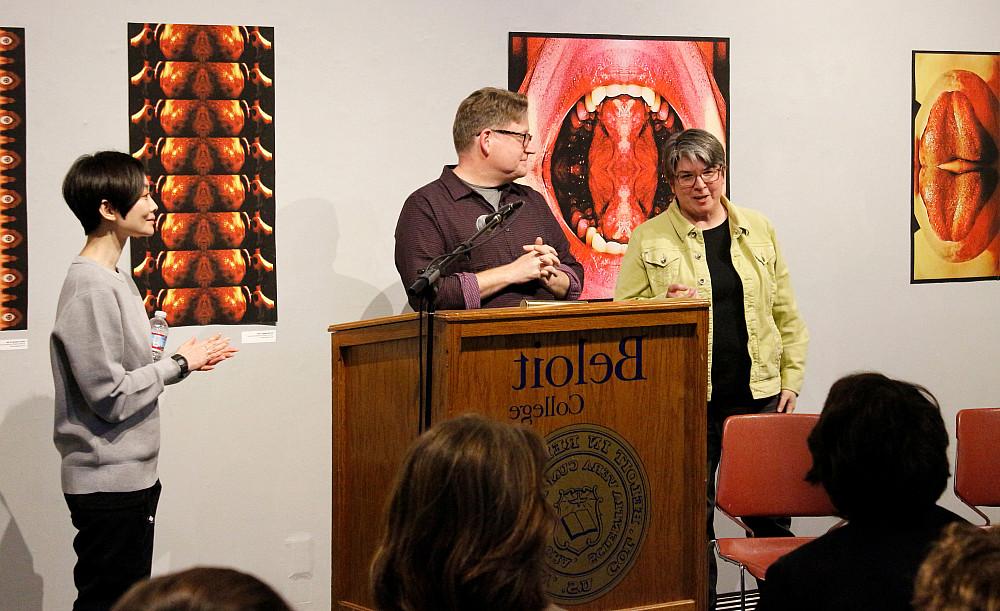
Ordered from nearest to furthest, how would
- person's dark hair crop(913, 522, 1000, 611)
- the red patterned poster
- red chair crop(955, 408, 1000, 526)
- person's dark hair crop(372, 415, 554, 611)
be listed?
person's dark hair crop(913, 522, 1000, 611)
person's dark hair crop(372, 415, 554, 611)
red chair crop(955, 408, 1000, 526)
the red patterned poster

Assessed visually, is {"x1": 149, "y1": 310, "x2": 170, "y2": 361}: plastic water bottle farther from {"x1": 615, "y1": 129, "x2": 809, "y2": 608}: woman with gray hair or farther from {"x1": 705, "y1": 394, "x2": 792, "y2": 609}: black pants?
{"x1": 705, "y1": 394, "x2": 792, "y2": 609}: black pants

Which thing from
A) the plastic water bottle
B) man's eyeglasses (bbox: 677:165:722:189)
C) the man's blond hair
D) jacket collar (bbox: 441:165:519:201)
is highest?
the man's blond hair

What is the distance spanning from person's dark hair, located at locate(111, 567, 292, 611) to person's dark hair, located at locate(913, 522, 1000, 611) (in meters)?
0.75

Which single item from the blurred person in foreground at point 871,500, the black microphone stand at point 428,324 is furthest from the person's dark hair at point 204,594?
the black microphone stand at point 428,324

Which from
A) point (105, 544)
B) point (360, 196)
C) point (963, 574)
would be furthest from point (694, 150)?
point (963, 574)

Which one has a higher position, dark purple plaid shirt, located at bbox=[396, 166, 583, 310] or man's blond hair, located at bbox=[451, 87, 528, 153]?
man's blond hair, located at bbox=[451, 87, 528, 153]

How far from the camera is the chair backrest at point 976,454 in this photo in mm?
3814

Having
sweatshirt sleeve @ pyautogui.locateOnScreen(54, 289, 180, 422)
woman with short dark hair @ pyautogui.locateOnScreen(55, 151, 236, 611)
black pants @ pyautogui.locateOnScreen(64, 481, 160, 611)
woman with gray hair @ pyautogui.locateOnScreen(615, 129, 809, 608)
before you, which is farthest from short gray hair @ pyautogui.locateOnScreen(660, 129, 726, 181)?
black pants @ pyautogui.locateOnScreen(64, 481, 160, 611)

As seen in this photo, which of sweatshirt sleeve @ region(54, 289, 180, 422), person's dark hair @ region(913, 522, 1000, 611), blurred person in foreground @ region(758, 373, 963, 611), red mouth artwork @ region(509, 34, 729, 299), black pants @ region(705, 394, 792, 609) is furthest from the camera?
red mouth artwork @ region(509, 34, 729, 299)

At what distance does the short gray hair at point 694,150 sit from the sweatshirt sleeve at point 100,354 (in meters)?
1.95

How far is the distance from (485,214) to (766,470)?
1.26 metres

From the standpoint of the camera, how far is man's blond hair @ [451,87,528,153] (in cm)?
341

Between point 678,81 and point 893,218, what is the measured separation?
4.03 feet

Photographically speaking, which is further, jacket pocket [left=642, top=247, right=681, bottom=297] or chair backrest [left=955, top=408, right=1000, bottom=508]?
jacket pocket [left=642, top=247, right=681, bottom=297]
